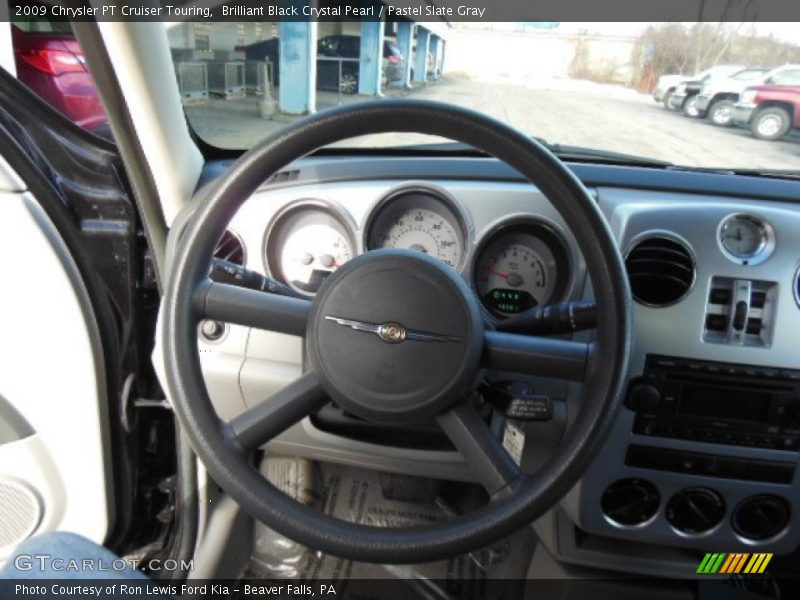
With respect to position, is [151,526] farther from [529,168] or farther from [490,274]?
[529,168]

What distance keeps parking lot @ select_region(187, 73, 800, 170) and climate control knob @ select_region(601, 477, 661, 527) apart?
0.89m

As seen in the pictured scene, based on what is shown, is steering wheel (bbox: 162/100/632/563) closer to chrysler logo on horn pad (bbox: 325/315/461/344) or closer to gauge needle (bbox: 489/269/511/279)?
chrysler logo on horn pad (bbox: 325/315/461/344)

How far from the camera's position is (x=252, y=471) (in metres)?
1.14

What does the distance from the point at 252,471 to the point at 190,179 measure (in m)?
0.85

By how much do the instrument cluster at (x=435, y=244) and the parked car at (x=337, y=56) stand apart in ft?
1.10

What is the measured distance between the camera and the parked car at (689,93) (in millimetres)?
1592

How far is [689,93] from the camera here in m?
1.67

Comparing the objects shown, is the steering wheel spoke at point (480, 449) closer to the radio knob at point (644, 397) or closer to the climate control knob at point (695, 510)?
the radio knob at point (644, 397)

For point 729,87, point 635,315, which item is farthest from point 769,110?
point 635,315

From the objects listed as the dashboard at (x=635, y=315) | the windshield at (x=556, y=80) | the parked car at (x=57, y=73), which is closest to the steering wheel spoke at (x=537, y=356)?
the dashboard at (x=635, y=315)

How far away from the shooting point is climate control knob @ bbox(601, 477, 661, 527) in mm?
1655

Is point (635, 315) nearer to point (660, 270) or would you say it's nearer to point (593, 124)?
point (660, 270)

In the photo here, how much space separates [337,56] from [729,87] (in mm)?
1247

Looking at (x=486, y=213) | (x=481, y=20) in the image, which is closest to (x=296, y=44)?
(x=481, y=20)
